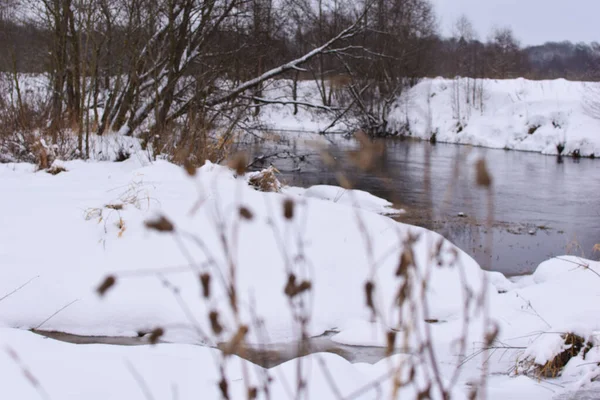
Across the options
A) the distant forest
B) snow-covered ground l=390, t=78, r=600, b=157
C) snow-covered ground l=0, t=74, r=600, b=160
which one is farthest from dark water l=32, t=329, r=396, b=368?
snow-covered ground l=390, t=78, r=600, b=157

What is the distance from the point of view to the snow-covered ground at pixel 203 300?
277 cm

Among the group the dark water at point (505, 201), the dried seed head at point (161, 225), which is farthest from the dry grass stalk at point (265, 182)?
the dried seed head at point (161, 225)

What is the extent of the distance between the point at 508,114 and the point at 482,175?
91.4 feet

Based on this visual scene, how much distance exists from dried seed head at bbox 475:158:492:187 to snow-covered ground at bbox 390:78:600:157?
20608mm

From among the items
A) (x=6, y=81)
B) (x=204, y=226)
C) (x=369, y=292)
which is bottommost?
(x=204, y=226)

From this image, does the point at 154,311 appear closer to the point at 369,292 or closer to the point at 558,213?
the point at 369,292

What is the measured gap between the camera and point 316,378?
2.79 metres

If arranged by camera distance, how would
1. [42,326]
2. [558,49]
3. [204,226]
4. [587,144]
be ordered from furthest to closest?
[558,49], [587,144], [204,226], [42,326]

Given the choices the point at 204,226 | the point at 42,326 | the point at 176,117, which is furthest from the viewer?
the point at 176,117

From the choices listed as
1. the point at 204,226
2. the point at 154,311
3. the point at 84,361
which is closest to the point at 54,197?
the point at 204,226

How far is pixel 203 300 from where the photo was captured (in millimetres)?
3236

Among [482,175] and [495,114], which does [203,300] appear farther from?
[495,114]

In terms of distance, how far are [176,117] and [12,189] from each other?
18.8 ft

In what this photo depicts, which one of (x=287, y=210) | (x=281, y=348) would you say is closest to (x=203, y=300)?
(x=281, y=348)
